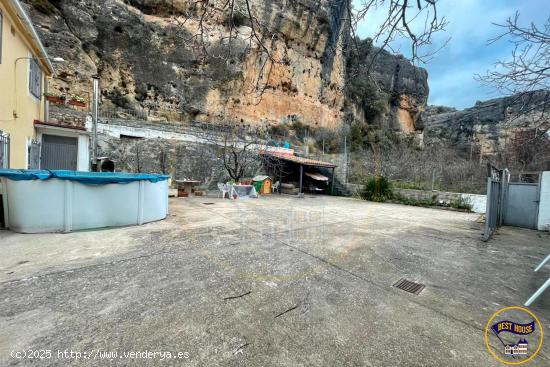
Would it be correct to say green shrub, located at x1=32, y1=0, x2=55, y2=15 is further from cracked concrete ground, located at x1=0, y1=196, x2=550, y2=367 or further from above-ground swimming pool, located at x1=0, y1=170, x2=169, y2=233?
cracked concrete ground, located at x1=0, y1=196, x2=550, y2=367

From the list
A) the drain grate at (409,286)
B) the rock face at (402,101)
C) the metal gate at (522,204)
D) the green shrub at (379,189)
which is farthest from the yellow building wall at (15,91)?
the rock face at (402,101)

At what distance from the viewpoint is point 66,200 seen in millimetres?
A: 3951

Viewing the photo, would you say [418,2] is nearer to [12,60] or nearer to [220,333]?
[220,333]

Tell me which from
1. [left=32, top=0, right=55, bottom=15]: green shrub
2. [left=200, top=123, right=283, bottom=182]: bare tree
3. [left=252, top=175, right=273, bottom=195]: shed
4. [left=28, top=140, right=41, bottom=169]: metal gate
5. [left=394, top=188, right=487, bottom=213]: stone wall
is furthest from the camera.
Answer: [left=32, top=0, right=55, bottom=15]: green shrub

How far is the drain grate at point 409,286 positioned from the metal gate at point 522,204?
726 cm

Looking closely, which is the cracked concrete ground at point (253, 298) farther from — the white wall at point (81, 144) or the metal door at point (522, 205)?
the white wall at point (81, 144)

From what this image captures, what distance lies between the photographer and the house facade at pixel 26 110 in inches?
208

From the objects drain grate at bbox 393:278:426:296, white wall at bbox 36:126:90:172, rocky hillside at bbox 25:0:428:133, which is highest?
rocky hillside at bbox 25:0:428:133

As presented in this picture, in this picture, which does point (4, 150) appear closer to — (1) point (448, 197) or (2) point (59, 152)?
(2) point (59, 152)

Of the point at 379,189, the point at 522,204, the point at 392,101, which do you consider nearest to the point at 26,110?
the point at 379,189

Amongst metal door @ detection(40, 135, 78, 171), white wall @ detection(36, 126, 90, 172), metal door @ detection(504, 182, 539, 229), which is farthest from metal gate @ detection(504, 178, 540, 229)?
metal door @ detection(40, 135, 78, 171)

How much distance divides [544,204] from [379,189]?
6025 millimetres

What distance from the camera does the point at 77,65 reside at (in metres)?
15.5

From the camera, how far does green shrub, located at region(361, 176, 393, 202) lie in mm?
11969
